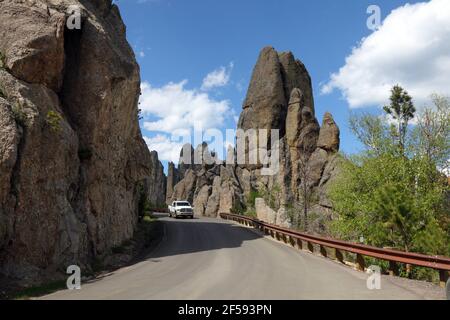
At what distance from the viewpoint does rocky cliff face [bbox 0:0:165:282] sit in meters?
13.1

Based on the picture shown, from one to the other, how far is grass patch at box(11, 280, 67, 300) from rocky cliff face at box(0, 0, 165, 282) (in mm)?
1048

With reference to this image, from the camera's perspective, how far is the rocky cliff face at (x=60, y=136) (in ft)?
43.1

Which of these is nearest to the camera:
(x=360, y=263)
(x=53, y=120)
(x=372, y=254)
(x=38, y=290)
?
(x=38, y=290)

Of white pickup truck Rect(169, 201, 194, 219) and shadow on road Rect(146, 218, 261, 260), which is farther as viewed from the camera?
white pickup truck Rect(169, 201, 194, 219)

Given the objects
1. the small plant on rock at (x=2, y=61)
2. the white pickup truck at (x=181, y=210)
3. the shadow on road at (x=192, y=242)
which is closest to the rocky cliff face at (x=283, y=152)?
the white pickup truck at (x=181, y=210)

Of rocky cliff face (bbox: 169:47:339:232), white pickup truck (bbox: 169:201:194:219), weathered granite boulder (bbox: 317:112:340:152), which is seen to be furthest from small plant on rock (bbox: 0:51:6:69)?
weathered granite boulder (bbox: 317:112:340:152)

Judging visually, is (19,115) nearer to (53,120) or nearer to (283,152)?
(53,120)

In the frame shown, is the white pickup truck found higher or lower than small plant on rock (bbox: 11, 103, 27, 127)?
lower

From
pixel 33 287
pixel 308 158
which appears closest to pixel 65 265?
pixel 33 287

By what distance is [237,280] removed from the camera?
11.3 m

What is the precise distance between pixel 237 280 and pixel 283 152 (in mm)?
43352

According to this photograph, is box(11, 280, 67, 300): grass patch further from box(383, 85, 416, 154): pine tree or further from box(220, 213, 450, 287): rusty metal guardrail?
box(383, 85, 416, 154): pine tree

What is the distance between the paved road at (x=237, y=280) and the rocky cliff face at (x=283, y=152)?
22403mm

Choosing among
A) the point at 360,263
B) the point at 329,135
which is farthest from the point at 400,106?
the point at 360,263
